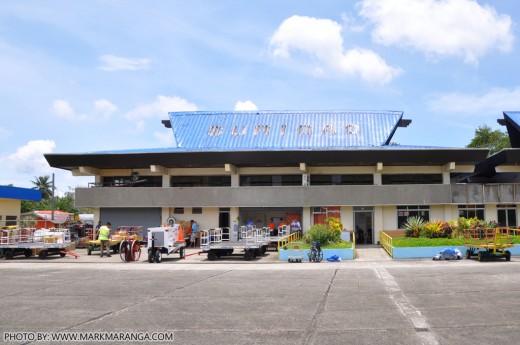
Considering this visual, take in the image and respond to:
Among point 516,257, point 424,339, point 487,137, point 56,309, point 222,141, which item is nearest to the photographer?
point 424,339

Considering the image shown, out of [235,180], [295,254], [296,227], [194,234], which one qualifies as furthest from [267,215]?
[295,254]

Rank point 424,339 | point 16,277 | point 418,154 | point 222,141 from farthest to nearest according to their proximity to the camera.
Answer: point 222,141, point 418,154, point 16,277, point 424,339

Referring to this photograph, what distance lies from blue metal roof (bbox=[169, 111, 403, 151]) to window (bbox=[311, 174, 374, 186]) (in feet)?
9.07

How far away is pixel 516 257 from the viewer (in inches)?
977

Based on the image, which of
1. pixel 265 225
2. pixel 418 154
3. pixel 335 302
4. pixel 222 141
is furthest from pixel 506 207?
pixel 335 302

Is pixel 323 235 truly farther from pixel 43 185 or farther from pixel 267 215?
pixel 43 185

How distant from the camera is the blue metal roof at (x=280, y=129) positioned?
4012cm

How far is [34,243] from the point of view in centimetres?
2898

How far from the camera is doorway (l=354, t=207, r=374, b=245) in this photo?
3638 centimetres

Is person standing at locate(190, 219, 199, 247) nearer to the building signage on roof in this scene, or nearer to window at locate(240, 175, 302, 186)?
window at locate(240, 175, 302, 186)

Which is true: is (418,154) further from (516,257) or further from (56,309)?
(56,309)

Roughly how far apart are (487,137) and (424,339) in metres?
62.6

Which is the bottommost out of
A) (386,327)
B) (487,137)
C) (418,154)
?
(386,327)

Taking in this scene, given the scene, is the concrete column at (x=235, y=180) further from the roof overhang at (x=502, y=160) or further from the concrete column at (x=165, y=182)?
the roof overhang at (x=502, y=160)
